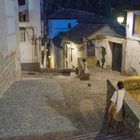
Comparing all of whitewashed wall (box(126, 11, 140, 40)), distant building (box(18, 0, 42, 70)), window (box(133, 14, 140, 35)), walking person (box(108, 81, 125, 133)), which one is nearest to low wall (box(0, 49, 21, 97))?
walking person (box(108, 81, 125, 133))

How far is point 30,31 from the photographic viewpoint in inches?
1009

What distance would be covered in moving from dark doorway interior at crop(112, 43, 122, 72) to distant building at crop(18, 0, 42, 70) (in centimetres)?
734

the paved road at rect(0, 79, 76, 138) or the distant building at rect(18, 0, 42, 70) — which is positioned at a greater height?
the distant building at rect(18, 0, 42, 70)

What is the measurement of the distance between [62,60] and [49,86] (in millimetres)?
16534

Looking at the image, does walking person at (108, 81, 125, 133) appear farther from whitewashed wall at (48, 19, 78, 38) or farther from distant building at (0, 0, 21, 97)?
whitewashed wall at (48, 19, 78, 38)

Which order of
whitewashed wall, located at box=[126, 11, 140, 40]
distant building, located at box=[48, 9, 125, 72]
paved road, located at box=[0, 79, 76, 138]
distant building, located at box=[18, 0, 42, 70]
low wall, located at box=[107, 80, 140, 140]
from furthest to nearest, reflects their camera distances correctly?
distant building, located at box=[18, 0, 42, 70]
distant building, located at box=[48, 9, 125, 72]
whitewashed wall, located at box=[126, 11, 140, 40]
paved road, located at box=[0, 79, 76, 138]
low wall, located at box=[107, 80, 140, 140]

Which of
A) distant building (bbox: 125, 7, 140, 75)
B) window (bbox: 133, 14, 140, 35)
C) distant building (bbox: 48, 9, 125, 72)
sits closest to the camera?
window (bbox: 133, 14, 140, 35)

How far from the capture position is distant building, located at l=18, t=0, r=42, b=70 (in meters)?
25.3

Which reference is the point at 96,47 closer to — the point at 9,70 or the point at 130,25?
the point at 130,25

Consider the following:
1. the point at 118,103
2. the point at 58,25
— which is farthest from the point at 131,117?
the point at 58,25

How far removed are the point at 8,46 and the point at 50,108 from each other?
4.39m

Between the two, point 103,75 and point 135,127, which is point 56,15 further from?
point 135,127

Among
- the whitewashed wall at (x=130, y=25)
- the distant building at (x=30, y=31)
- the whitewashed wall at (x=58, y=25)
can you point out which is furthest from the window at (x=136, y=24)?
the whitewashed wall at (x=58, y=25)

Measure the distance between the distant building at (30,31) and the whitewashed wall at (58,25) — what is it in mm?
10126
